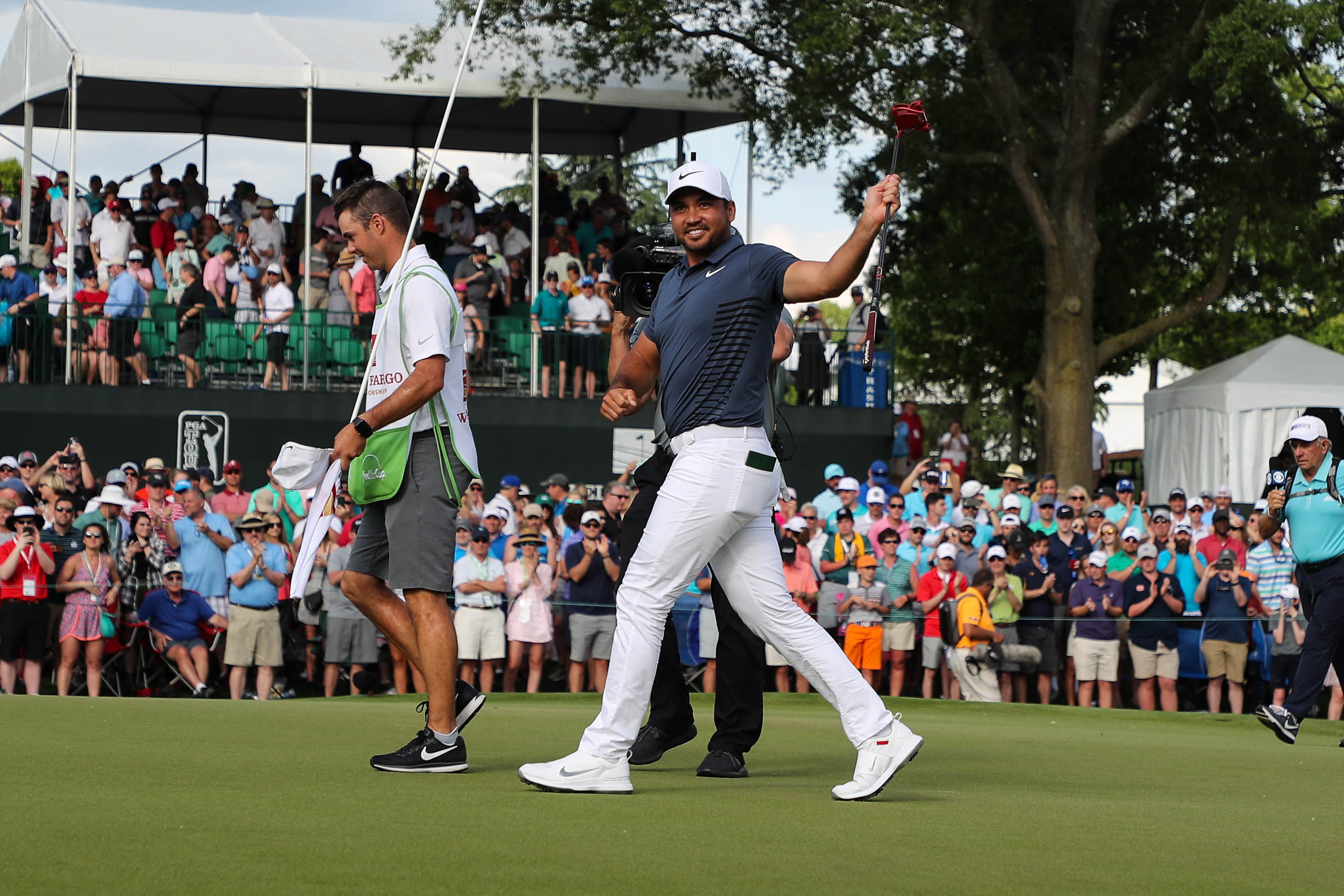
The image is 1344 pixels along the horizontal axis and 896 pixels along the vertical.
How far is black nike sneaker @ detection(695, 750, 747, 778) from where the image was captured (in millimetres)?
6133

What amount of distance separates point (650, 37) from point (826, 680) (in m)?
19.5

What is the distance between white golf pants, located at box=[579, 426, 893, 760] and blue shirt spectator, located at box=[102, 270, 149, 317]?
17.0 m

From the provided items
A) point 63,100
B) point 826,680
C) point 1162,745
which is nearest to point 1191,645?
point 1162,745

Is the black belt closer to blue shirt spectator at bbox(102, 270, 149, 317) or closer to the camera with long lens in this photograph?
the camera with long lens

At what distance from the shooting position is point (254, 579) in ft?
47.3

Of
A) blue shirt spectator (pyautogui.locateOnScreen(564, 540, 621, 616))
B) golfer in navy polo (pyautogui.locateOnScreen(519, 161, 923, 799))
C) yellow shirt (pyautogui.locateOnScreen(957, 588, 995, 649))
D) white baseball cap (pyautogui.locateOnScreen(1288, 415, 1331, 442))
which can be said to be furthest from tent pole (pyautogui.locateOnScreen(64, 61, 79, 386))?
golfer in navy polo (pyautogui.locateOnScreen(519, 161, 923, 799))

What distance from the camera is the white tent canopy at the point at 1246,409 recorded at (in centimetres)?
2383

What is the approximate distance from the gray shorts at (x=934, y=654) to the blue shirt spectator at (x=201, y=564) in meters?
6.12

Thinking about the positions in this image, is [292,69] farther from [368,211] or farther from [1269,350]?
[368,211]

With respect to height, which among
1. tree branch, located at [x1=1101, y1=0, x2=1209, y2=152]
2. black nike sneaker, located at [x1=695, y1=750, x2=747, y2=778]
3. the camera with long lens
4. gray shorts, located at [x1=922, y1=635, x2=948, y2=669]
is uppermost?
tree branch, located at [x1=1101, y1=0, x2=1209, y2=152]

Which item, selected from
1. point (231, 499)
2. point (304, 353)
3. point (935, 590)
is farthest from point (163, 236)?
point (935, 590)

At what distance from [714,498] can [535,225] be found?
57.2 feet

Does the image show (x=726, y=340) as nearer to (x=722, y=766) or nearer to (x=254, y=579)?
(x=722, y=766)

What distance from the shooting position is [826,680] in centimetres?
541
